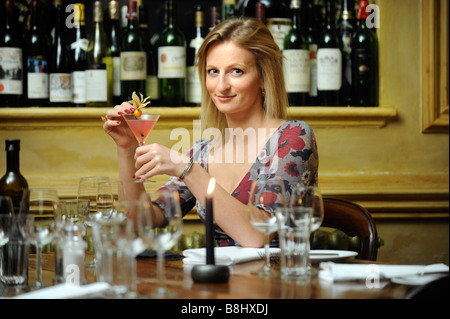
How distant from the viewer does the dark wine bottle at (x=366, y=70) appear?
218 centimetres

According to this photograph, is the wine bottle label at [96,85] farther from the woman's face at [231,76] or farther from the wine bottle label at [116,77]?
the woman's face at [231,76]

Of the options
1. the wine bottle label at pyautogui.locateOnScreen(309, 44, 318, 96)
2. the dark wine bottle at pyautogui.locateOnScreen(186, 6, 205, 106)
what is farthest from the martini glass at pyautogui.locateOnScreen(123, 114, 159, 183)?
the wine bottle label at pyautogui.locateOnScreen(309, 44, 318, 96)

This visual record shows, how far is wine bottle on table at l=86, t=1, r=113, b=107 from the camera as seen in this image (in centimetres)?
209

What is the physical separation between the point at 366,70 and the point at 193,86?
0.60 m

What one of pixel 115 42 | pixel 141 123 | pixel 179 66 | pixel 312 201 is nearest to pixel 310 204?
pixel 312 201

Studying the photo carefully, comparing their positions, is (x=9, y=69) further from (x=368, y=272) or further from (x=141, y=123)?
(x=368, y=272)

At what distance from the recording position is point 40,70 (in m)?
2.10

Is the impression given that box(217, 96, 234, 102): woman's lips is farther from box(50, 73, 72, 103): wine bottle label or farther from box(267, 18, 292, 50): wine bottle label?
box(50, 73, 72, 103): wine bottle label

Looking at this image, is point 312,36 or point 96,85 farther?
point 312,36

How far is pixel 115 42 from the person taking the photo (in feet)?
7.18

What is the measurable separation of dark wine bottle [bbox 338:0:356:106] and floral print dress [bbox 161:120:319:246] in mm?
629
